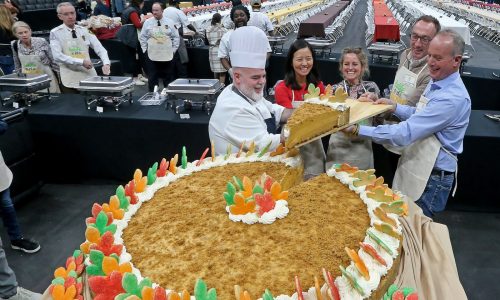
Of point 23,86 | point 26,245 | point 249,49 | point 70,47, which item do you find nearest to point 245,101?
point 249,49

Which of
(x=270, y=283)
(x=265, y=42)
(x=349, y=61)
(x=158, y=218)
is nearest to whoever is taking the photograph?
(x=270, y=283)

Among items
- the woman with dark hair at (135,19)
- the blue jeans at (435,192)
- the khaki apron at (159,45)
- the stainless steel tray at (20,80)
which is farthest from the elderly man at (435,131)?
the woman with dark hair at (135,19)

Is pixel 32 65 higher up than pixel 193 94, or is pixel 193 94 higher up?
pixel 32 65

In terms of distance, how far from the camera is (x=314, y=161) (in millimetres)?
1726

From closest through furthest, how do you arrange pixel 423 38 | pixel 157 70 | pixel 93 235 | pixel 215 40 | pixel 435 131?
1. pixel 93 235
2. pixel 435 131
3. pixel 423 38
4. pixel 157 70
5. pixel 215 40

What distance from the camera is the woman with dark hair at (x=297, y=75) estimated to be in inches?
83.7

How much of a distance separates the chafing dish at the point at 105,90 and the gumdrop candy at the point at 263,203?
1.87 meters

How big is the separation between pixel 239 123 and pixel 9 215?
149cm

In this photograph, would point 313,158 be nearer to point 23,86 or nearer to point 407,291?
point 407,291

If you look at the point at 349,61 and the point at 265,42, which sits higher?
the point at 265,42

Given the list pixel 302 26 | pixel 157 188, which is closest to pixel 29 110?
pixel 157 188

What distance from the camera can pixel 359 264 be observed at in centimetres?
91

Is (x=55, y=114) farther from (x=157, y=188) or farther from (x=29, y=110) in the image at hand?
(x=157, y=188)

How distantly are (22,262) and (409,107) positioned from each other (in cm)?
215
